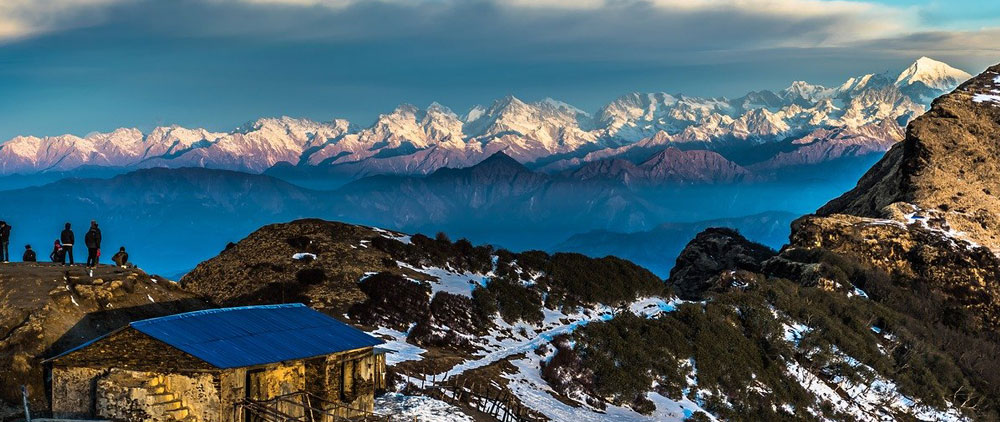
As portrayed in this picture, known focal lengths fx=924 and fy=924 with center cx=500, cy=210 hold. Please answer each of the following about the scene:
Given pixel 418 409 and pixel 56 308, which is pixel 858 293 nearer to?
pixel 418 409

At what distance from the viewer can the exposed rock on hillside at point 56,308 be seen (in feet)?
136

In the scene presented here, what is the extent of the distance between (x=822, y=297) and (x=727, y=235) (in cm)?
5440

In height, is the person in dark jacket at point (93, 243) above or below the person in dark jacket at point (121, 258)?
above

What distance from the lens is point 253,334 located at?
38.6 m

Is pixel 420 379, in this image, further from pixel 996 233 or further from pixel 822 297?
pixel 996 233

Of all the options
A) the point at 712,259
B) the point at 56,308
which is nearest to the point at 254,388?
the point at 56,308

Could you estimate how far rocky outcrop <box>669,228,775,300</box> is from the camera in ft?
419

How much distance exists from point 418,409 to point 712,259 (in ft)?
335

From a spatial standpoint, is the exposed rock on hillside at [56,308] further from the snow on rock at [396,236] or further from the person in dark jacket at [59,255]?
the snow on rock at [396,236]

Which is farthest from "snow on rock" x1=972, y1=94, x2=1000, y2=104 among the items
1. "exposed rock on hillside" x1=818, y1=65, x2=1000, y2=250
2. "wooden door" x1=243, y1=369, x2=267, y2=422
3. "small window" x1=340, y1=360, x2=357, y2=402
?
"wooden door" x1=243, y1=369, x2=267, y2=422

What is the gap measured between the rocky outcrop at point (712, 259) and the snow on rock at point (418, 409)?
76.9m

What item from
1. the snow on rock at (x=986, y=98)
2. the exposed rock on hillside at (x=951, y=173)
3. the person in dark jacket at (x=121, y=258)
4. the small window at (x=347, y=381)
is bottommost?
the small window at (x=347, y=381)

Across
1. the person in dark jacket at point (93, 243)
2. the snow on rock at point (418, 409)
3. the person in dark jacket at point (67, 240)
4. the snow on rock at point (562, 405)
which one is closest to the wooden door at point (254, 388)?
the snow on rock at point (418, 409)

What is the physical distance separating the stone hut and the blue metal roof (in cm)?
4
